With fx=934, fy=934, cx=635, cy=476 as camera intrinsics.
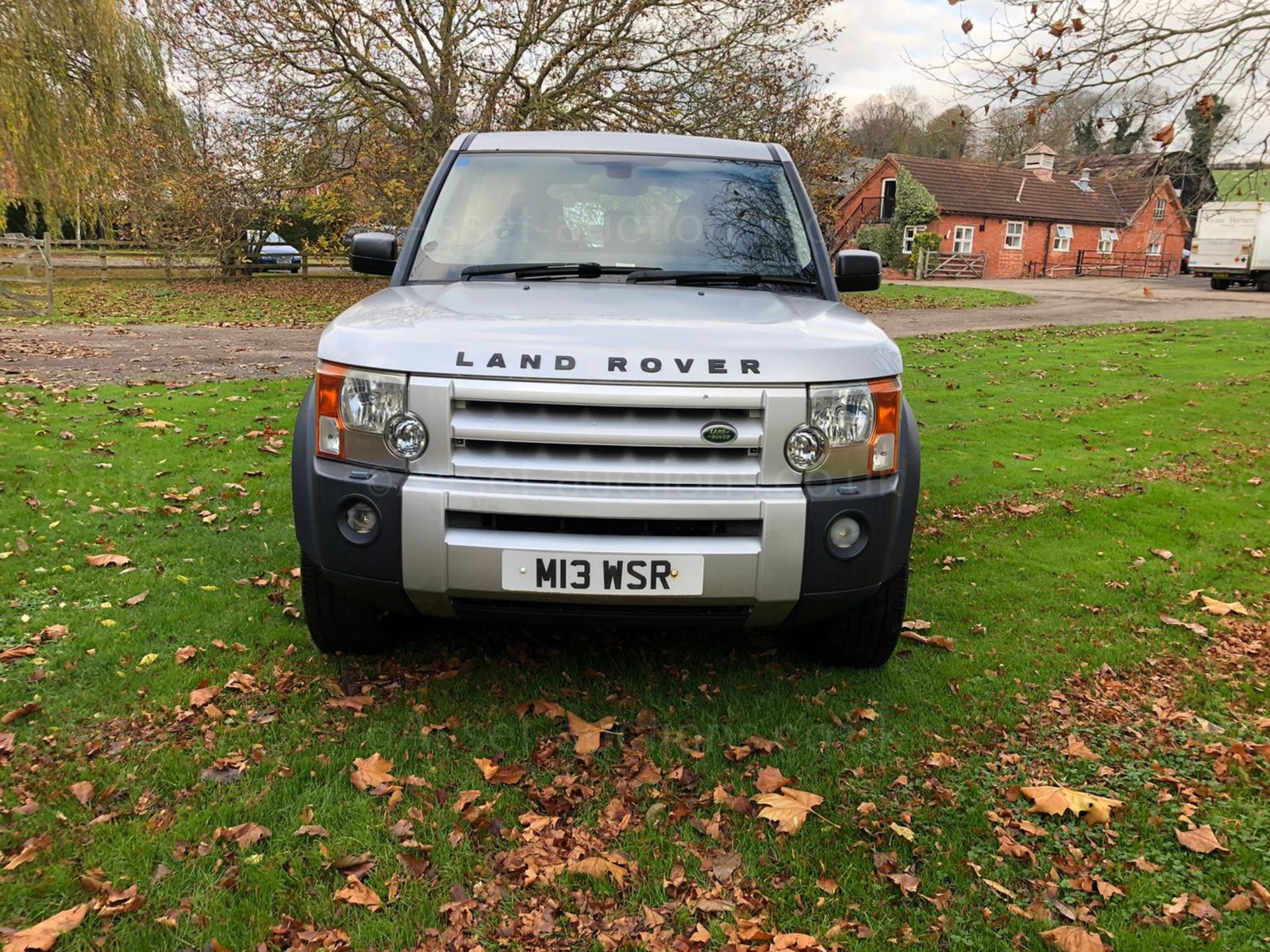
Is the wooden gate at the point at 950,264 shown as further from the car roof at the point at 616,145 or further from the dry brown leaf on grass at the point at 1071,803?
the dry brown leaf on grass at the point at 1071,803

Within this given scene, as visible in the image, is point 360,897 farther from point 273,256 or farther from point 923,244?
point 923,244

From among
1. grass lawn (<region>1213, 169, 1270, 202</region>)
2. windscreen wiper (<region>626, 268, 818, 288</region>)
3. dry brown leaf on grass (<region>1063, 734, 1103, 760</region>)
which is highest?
grass lawn (<region>1213, 169, 1270, 202</region>)

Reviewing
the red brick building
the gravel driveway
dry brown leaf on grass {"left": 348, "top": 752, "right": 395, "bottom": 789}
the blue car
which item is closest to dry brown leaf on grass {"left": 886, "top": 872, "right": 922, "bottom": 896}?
dry brown leaf on grass {"left": 348, "top": 752, "right": 395, "bottom": 789}

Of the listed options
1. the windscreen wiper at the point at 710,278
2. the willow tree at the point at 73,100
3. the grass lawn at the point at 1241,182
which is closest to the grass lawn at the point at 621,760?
the windscreen wiper at the point at 710,278

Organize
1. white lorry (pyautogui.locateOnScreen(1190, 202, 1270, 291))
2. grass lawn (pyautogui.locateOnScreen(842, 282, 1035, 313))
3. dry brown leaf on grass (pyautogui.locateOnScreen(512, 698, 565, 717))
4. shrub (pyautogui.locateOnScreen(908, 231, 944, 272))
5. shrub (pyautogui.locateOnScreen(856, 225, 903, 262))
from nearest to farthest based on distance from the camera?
dry brown leaf on grass (pyautogui.locateOnScreen(512, 698, 565, 717)), grass lawn (pyautogui.locateOnScreen(842, 282, 1035, 313)), white lorry (pyautogui.locateOnScreen(1190, 202, 1270, 291)), shrub (pyautogui.locateOnScreen(908, 231, 944, 272)), shrub (pyautogui.locateOnScreen(856, 225, 903, 262))

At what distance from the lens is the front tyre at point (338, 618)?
342cm

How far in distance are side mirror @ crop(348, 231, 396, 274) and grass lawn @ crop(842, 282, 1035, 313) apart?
1886 cm

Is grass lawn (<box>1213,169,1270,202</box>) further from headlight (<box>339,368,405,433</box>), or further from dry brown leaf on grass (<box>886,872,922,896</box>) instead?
headlight (<box>339,368,405,433</box>)

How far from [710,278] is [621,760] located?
1905mm

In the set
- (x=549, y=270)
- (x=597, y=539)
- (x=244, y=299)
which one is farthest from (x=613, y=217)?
(x=244, y=299)

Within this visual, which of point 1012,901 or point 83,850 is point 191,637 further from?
point 1012,901

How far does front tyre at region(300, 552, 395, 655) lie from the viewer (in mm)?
3422

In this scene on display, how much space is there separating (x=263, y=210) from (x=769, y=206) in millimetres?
18855

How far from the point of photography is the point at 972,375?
11.5 m
